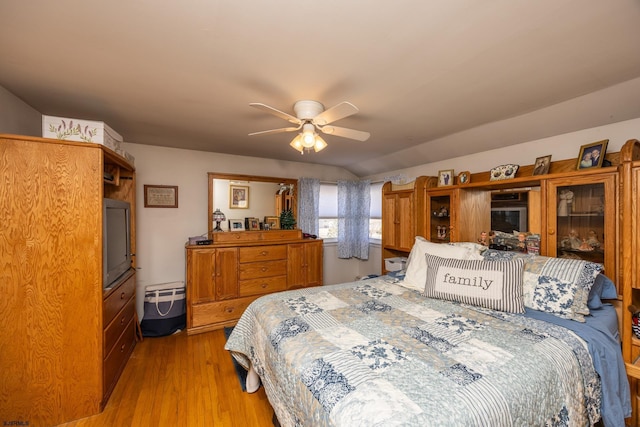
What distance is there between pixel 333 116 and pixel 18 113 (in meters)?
2.38

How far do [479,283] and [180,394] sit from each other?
7.83ft

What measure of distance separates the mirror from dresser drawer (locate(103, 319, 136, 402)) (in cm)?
148

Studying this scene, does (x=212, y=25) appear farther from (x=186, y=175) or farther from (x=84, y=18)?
(x=186, y=175)

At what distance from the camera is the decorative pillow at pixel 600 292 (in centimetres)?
173

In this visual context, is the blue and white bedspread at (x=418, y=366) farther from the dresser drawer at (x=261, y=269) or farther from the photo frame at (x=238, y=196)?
the photo frame at (x=238, y=196)

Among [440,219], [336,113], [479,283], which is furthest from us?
[440,219]

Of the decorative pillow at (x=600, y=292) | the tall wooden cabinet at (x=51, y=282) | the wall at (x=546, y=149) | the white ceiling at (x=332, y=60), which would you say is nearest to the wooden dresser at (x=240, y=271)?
the tall wooden cabinet at (x=51, y=282)

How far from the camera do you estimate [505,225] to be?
2547mm

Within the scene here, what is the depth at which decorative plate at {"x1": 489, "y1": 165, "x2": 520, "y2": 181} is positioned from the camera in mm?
2531

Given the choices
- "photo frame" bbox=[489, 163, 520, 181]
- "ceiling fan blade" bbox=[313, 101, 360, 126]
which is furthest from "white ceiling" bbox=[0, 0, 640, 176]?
"photo frame" bbox=[489, 163, 520, 181]

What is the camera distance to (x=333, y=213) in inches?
185

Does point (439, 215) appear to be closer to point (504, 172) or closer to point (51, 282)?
point (504, 172)

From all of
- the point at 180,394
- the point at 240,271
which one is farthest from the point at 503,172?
the point at 180,394

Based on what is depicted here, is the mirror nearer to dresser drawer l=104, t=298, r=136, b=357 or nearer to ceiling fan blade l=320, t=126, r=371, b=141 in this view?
dresser drawer l=104, t=298, r=136, b=357
